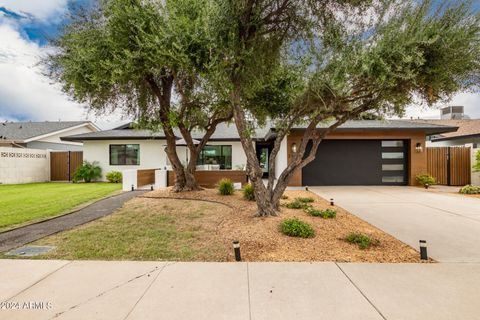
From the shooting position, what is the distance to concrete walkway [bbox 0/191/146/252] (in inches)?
191

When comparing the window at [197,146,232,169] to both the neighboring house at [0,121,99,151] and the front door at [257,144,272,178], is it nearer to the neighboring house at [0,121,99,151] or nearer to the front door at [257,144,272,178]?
the front door at [257,144,272,178]

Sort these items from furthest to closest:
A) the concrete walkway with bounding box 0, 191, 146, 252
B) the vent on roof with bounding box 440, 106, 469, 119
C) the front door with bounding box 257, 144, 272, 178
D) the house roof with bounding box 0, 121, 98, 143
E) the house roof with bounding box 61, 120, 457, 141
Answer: the vent on roof with bounding box 440, 106, 469, 119, the house roof with bounding box 0, 121, 98, 143, the front door with bounding box 257, 144, 272, 178, the house roof with bounding box 61, 120, 457, 141, the concrete walkway with bounding box 0, 191, 146, 252

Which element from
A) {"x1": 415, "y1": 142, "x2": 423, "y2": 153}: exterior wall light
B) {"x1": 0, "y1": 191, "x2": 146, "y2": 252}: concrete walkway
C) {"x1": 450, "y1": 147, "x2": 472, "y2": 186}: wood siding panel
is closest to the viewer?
{"x1": 0, "y1": 191, "x2": 146, "y2": 252}: concrete walkway

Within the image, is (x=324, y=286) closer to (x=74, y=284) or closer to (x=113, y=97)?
(x=74, y=284)

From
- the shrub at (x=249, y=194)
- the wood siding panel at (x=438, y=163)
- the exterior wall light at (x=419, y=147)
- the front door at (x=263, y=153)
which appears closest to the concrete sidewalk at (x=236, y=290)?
the shrub at (x=249, y=194)

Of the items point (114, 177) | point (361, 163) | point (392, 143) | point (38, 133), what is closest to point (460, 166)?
point (392, 143)

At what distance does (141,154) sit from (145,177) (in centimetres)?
346

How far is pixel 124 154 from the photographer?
54.1 ft

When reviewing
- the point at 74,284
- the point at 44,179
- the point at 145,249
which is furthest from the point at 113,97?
the point at 44,179

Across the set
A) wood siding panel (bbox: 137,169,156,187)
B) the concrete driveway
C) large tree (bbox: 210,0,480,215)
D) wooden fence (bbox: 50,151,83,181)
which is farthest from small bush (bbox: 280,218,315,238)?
wooden fence (bbox: 50,151,83,181)

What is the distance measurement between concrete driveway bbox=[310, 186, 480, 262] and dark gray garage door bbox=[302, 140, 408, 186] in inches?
122

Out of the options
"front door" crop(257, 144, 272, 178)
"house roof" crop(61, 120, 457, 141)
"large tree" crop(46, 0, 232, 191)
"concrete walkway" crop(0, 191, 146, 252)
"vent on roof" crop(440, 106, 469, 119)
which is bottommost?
"concrete walkway" crop(0, 191, 146, 252)

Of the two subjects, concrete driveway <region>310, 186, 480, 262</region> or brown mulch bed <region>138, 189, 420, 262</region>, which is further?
concrete driveway <region>310, 186, 480, 262</region>

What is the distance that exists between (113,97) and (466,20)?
882 cm
